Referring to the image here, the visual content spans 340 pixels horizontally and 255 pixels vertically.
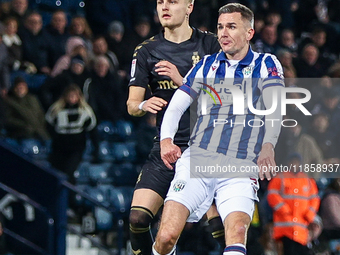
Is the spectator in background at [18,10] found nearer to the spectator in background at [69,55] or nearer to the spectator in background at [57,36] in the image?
the spectator in background at [57,36]

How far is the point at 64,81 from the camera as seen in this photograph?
29.5 feet

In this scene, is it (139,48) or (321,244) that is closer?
(139,48)

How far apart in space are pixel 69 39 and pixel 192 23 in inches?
90.2

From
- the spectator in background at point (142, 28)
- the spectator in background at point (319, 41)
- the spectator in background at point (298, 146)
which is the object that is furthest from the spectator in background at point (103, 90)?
the spectator in background at point (319, 41)

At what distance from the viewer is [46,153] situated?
903 cm

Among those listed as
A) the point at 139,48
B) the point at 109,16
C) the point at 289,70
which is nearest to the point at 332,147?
the point at 289,70

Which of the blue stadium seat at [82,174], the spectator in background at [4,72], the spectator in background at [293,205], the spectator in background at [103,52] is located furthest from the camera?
the spectator in background at [103,52]

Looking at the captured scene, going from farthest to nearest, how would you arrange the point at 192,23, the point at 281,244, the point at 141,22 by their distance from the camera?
the point at 192,23
the point at 141,22
the point at 281,244

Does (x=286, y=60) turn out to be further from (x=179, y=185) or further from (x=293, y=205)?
(x=179, y=185)

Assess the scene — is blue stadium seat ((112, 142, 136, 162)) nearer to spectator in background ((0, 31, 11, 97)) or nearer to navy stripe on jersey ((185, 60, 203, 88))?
spectator in background ((0, 31, 11, 97))

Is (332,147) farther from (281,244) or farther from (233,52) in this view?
(233,52)

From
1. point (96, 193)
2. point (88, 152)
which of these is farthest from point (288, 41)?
point (96, 193)

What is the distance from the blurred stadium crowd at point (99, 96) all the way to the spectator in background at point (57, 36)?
0.01 m

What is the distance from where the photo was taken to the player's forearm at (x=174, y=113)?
508cm
